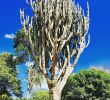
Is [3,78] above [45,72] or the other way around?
above

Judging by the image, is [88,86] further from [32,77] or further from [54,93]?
[54,93]

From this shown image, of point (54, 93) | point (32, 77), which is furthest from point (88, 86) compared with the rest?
point (54, 93)

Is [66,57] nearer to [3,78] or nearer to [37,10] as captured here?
[37,10]

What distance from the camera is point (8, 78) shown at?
43.9 metres

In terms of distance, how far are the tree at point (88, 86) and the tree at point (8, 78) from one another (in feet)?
56.7

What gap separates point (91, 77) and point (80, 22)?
36039mm

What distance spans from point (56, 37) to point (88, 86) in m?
35.7

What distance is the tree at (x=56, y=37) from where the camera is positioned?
2684 centimetres

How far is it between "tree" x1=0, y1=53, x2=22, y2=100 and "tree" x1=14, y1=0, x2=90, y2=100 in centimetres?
1596

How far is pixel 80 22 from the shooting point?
2817 centimetres

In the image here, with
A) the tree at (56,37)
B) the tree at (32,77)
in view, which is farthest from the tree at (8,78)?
the tree at (56,37)

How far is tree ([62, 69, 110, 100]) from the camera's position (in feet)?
198

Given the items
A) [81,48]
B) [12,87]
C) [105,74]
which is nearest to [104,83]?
[105,74]

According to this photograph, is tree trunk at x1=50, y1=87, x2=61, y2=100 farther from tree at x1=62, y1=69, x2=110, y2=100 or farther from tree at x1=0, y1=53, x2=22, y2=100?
tree at x1=62, y1=69, x2=110, y2=100
